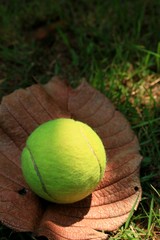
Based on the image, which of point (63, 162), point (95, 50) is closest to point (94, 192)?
point (63, 162)

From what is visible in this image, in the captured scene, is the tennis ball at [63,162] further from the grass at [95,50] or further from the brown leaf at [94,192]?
the grass at [95,50]

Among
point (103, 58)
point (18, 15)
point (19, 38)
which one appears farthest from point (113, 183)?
point (18, 15)

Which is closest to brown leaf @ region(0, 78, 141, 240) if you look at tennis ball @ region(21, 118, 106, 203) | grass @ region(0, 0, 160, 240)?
tennis ball @ region(21, 118, 106, 203)

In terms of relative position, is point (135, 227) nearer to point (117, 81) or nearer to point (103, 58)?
point (117, 81)

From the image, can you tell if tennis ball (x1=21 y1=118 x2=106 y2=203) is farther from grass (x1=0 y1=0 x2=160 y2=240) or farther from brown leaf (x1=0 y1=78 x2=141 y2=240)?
grass (x1=0 y1=0 x2=160 y2=240)

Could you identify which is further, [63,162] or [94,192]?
[94,192]

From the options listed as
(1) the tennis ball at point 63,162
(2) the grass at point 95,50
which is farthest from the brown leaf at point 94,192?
(2) the grass at point 95,50

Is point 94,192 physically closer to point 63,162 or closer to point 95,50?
point 63,162
